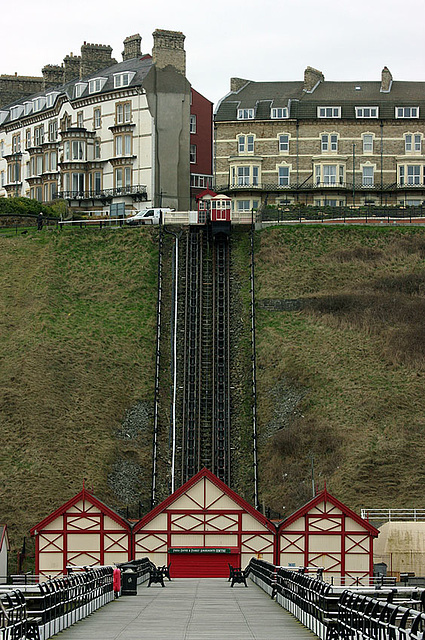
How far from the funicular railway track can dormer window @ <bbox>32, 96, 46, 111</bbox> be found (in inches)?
1506

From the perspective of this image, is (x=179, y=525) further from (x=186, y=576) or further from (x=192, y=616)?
(x=192, y=616)

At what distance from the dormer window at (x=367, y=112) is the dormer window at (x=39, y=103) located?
34554mm

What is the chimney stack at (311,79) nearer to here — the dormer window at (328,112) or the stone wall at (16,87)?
the dormer window at (328,112)

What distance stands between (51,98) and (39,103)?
4.21m

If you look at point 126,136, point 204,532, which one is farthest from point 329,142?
point 204,532

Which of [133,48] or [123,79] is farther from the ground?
[133,48]

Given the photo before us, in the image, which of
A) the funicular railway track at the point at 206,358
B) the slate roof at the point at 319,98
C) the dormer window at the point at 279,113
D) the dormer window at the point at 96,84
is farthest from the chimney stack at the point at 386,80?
the funicular railway track at the point at 206,358

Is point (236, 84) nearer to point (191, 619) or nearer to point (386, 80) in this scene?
point (386, 80)

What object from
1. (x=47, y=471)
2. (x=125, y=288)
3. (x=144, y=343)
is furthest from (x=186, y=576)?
(x=125, y=288)

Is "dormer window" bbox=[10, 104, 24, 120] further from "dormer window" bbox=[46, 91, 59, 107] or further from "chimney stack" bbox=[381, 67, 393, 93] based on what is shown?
"chimney stack" bbox=[381, 67, 393, 93]

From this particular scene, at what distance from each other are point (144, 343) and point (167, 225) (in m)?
18.3

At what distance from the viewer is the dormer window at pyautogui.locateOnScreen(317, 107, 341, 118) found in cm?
11419

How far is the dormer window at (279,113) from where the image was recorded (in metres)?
114

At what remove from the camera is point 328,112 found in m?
114
